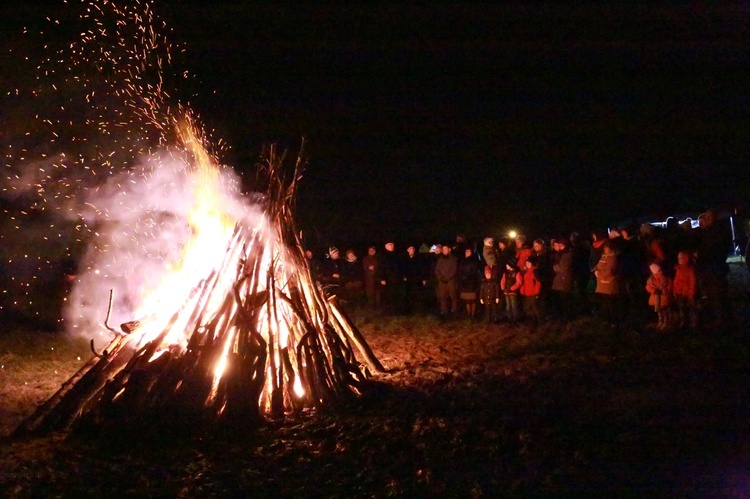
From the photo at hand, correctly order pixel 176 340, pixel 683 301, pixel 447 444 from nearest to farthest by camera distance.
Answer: pixel 447 444 < pixel 176 340 < pixel 683 301

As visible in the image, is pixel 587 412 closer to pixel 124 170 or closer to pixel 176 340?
pixel 176 340

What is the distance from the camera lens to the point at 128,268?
1187 cm

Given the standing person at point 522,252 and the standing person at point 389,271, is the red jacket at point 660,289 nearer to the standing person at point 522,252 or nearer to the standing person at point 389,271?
the standing person at point 522,252

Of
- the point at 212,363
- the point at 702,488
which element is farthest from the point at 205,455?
the point at 702,488

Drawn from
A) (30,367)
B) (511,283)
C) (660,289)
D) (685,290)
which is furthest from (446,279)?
(30,367)

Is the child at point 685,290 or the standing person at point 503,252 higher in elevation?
the standing person at point 503,252

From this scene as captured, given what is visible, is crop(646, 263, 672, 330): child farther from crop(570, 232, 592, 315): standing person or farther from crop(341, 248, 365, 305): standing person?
crop(341, 248, 365, 305): standing person

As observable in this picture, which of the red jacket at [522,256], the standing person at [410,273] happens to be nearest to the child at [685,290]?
the red jacket at [522,256]

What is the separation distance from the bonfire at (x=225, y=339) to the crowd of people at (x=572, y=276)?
71 centimetres

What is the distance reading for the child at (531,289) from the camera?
11562mm

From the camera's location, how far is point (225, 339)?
7.00 m

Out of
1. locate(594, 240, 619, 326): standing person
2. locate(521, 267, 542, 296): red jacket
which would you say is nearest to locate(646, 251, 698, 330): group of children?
locate(594, 240, 619, 326): standing person

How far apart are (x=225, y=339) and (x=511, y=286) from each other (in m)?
6.31

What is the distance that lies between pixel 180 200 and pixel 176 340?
2108mm
